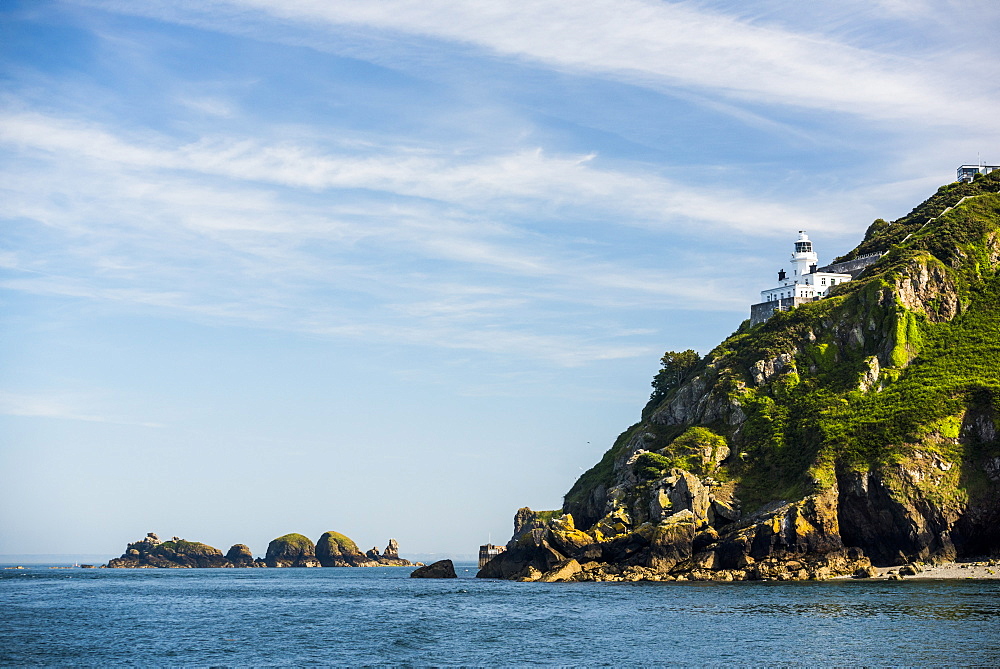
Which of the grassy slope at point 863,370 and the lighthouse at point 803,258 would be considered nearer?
the grassy slope at point 863,370

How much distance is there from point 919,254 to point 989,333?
638 inches

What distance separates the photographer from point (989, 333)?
404 feet

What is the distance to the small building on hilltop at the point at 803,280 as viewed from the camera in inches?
5787

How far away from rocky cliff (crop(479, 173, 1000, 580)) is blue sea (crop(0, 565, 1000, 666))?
9.23 meters

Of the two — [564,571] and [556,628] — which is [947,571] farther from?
[556,628]

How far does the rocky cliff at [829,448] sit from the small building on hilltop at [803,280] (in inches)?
133

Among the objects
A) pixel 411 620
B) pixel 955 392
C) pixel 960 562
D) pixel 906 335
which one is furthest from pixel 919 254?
pixel 411 620

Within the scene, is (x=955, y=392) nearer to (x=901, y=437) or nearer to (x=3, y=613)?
(x=901, y=437)

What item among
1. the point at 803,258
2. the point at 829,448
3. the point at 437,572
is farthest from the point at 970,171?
the point at 437,572

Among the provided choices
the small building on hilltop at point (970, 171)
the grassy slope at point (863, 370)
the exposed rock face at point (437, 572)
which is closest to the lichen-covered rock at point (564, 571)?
the grassy slope at point (863, 370)

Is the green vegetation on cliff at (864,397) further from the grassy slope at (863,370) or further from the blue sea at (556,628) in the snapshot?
the blue sea at (556,628)

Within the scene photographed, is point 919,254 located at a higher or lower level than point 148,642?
higher

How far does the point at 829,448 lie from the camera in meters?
112

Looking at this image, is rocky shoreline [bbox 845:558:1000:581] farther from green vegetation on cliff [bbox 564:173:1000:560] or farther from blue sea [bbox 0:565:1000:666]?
green vegetation on cliff [bbox 564:173:1000:560]
